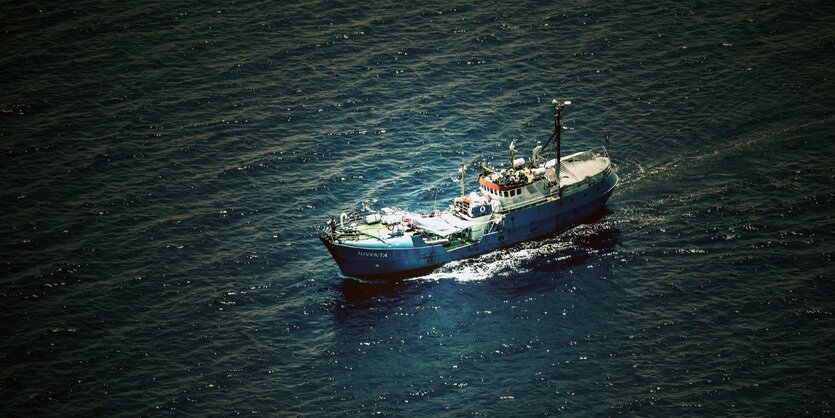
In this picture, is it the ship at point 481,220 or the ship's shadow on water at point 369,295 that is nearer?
the ship's shadow on water at point 369,295

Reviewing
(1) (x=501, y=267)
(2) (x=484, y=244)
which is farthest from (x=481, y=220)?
(1) (x=501, y=267)

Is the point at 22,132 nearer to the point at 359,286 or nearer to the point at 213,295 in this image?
the point at 213,295

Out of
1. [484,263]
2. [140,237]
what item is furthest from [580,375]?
[140,237]

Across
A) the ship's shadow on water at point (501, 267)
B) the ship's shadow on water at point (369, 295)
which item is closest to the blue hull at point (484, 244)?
the ship's shadow on water at point (501, 267)

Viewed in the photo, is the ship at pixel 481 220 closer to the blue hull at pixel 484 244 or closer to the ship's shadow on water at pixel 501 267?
the blue hull at pixel 484 244

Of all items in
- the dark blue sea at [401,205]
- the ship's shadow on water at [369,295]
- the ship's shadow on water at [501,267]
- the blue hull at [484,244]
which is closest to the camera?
the dark blue sea at [401,205]

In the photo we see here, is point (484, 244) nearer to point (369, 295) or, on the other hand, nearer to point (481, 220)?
point (481, 220)

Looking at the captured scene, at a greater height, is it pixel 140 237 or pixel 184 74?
pixel 184 74
